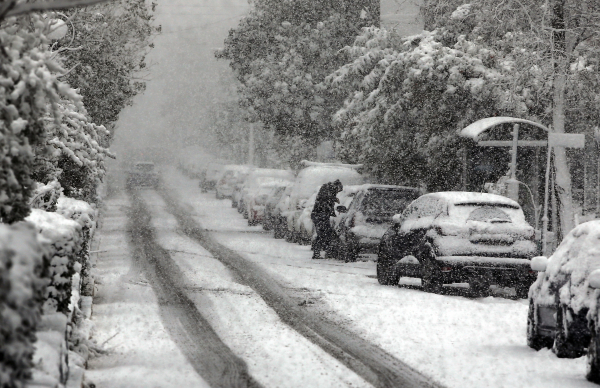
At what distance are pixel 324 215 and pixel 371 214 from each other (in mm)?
1833

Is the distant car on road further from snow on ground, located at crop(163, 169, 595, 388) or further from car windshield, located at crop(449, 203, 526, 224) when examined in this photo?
car windshield, located at crop(449, 203, 526, 224)

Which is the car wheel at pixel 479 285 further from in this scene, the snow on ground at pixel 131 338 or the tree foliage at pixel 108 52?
the tree foliage at pixel 108 52

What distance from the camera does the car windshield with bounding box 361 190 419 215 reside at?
748 inches

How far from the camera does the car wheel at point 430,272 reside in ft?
46.4

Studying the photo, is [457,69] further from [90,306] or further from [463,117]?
[90,306]

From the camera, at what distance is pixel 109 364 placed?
8742 millimetres

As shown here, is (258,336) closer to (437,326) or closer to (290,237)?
(437,326)

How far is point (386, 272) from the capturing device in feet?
51.3

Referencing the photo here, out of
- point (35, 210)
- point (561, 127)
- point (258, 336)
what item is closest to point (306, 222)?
point (561, 127)

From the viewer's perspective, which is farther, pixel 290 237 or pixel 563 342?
pixel 290 237

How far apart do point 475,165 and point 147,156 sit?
94.3 m

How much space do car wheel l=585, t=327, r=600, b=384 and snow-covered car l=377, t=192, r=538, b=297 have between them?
5.72 meters

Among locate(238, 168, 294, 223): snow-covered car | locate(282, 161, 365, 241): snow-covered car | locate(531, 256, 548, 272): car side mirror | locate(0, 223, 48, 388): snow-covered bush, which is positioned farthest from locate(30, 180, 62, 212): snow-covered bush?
locate(238, 168, 294, 223): snow-covered car

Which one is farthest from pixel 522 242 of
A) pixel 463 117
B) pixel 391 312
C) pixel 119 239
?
pixel 119 239
